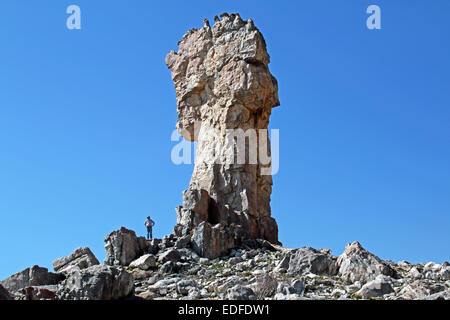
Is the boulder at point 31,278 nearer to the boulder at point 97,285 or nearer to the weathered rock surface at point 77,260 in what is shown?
the weathered rock surface at point 77,260

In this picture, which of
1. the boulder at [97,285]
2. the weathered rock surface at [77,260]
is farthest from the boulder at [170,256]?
the boulder at [97,285]

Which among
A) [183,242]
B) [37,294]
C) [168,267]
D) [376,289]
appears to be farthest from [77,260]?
[376,289]

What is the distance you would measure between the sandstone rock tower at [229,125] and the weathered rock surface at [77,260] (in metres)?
6.29

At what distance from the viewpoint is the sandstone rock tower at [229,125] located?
103ft

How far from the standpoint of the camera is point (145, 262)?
23.8 metres

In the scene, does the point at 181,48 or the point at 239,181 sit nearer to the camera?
the point at 239,181

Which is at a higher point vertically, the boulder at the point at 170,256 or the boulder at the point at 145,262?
the boulder at the point at 170,256

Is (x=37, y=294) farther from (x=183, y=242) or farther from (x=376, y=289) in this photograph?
(x=183, y=242)
